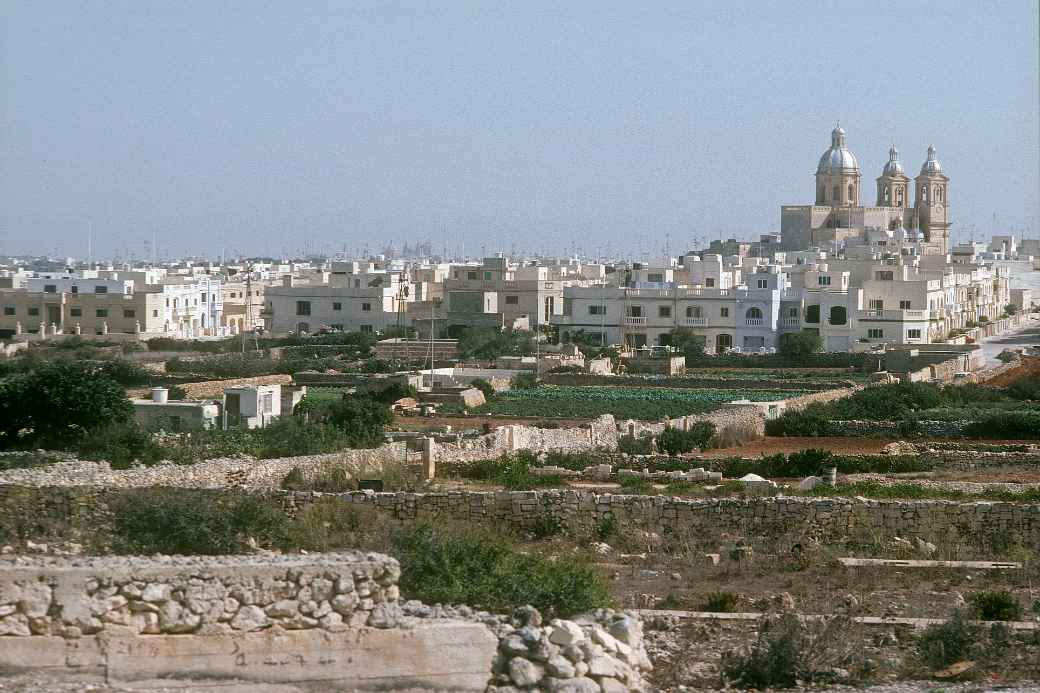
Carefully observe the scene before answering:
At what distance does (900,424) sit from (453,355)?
25.2 m

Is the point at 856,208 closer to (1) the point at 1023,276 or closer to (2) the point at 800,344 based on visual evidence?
(1) the point at 1023,276

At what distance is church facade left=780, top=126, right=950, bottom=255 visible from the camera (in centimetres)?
9931

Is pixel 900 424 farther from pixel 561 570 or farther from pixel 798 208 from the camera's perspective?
pixel 798 208

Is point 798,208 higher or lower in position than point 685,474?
higher

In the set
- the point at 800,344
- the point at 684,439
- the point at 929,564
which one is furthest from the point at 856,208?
the point at 929,564

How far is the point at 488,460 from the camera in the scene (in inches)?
815

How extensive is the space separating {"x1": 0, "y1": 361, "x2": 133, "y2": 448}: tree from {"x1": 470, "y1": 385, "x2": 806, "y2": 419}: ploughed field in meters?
13.2

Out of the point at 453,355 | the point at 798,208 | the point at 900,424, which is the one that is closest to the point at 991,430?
the point at 900,424

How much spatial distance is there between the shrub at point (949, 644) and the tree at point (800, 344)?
43.5m

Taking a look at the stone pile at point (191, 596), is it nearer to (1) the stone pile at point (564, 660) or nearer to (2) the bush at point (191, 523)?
(1) the stone pile at point (564, 660)

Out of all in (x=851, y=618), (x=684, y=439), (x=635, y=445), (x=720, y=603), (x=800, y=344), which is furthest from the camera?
(x=800, y=344)

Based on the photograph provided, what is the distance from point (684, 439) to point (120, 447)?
9852mm

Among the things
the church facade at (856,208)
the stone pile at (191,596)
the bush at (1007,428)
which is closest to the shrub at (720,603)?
the stone pile at (191,596)

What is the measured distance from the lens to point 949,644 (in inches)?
413
